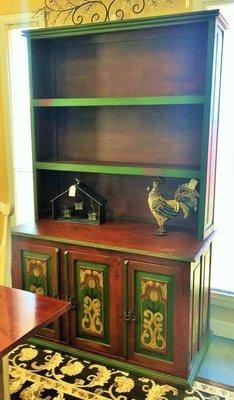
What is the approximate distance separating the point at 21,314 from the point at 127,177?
4.73ft

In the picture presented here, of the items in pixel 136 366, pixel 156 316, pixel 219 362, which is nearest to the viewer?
pixel 156 316

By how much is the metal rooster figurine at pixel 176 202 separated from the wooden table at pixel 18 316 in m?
0.98

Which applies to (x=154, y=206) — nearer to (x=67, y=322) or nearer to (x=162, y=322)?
(x=162, y=322)

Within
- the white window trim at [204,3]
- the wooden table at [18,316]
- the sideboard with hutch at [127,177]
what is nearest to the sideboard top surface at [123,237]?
the sideboard with hutch at [127,177]

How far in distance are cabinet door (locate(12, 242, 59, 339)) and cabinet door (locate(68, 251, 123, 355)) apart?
13 centimetres

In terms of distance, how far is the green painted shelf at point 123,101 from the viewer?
7.54 ft

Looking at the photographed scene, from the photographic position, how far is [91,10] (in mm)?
2818

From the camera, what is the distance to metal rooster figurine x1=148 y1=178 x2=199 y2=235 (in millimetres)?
2443

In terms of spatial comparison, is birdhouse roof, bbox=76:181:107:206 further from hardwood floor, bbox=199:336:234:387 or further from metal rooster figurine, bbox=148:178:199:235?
hardwood floor, bbox=199:336:234:387

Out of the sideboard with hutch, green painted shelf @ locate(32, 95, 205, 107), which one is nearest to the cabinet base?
the sideboard with hutch

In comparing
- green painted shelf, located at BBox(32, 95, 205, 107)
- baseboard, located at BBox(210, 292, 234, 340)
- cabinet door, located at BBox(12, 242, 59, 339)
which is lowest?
baseboard, located at BBox(210, 292, 234, 340)

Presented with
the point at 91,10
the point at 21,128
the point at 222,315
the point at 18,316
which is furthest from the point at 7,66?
the point at 222,315

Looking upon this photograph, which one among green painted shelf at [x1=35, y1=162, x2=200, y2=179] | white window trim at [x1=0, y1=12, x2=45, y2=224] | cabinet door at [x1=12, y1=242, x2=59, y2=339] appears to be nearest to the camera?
green painted shelf at [x1=35, y1=162, x2=200, y2=179]

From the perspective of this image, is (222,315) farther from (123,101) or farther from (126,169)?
(123,101)
